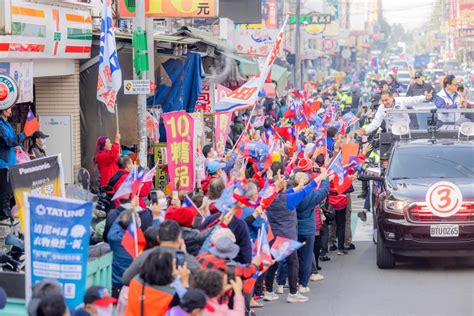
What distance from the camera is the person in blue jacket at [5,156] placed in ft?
46.8

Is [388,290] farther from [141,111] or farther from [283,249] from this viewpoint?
[141,111]

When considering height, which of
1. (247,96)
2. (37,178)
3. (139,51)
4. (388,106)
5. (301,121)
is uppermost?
(139,51)

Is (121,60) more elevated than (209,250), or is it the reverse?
(121,60)

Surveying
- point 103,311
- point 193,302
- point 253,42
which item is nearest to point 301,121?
point 253,42

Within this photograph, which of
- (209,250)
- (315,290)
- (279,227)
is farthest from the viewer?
(315,290)

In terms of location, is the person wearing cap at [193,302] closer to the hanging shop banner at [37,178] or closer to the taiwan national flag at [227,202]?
the taiwan national flag at [227,202]

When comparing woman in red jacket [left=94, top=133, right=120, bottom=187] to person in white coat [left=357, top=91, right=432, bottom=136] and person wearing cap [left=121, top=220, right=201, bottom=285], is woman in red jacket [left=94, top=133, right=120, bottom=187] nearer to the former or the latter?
person in white coat [left=357, top=91, right=432, bottom=136]

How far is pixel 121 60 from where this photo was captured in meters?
20.5

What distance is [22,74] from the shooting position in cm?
1611

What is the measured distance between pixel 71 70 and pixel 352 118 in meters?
7.66

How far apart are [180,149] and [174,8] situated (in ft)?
15.2

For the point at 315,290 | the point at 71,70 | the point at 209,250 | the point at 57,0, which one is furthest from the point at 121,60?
the point at 209,250

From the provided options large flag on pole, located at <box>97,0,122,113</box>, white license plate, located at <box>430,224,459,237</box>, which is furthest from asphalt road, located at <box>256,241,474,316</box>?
large flag on pole, located at <box>97,0,122,113</box>

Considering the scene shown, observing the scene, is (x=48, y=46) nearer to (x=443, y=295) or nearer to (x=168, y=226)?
(x=443, y=295)
